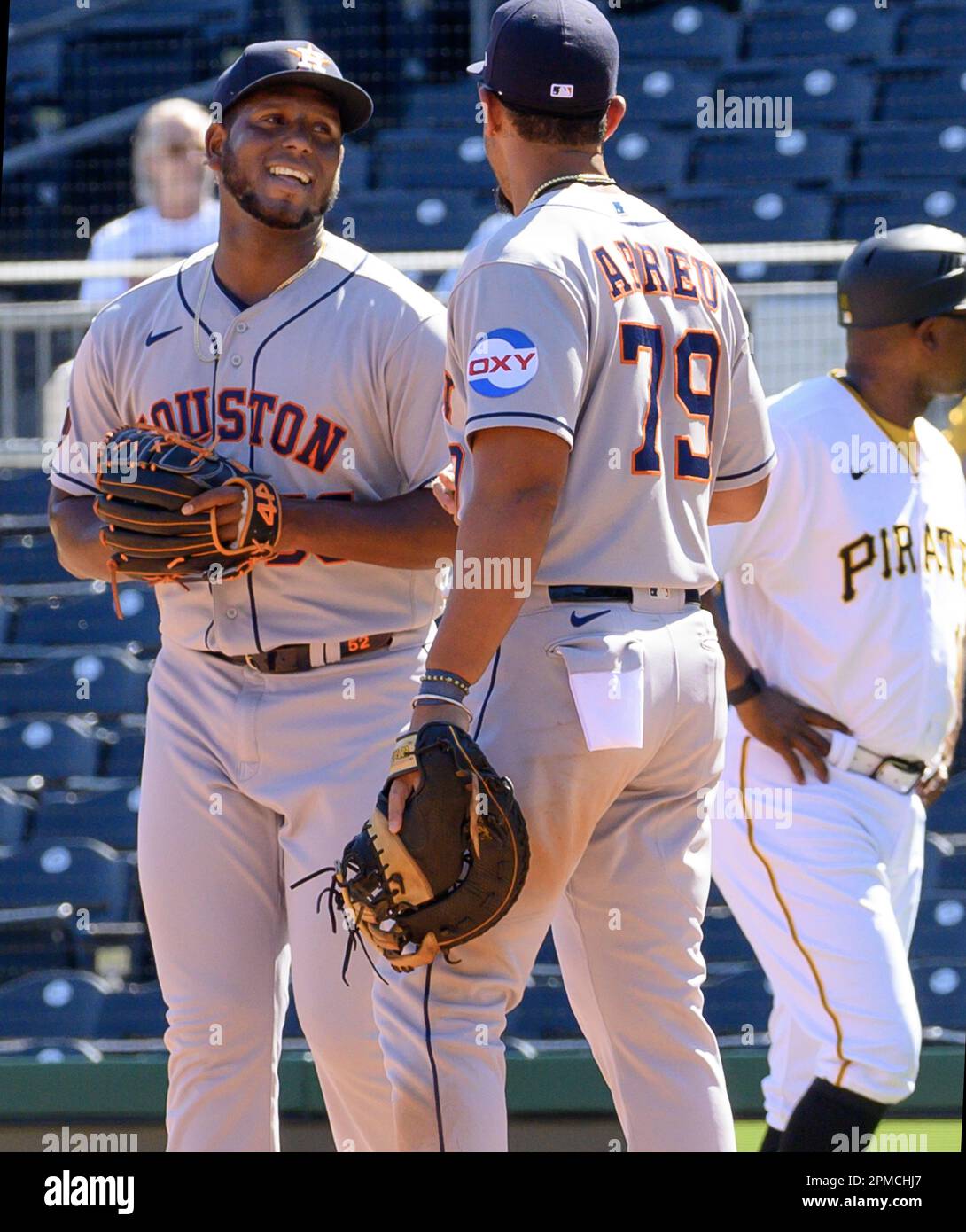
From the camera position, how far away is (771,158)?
7125 millimetres

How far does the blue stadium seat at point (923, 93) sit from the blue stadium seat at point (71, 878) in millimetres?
4390

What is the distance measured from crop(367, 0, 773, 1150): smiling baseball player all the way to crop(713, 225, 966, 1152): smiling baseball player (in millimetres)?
894

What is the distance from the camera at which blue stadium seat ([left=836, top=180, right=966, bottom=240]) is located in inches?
263

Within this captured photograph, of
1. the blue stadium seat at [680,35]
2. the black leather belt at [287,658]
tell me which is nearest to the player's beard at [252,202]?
the black leather belt at [287,658]

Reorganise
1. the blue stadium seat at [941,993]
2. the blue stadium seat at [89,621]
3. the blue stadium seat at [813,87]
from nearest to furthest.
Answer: the blue stadium seat at [941,993], the blue stadium seat at [89,621], the blue stadium seat at [813,87]

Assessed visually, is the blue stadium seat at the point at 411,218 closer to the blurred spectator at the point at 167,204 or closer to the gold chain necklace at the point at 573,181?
the blurred spectator at the point at 167,204

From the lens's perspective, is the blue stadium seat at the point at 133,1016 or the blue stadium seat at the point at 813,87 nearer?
the blue stadium seat at the point at 133,1016

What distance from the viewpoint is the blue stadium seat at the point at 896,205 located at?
6.69 meters

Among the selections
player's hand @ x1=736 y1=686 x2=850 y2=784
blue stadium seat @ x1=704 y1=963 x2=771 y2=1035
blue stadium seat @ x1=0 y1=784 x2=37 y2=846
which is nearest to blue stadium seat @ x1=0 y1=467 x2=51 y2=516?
blue stadium seat @ x1=0 y1=784 x2=37 y2=846

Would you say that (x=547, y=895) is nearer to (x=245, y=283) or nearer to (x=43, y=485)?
(x=245, y=283)

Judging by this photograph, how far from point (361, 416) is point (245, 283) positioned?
32 cm

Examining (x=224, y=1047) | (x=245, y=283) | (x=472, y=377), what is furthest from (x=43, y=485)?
(x=472, y=377)

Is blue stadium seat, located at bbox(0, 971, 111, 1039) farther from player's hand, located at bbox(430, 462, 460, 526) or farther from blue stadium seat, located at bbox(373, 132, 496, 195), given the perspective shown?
blue stadium seat, located at bbox(373, 132, 496, 195)
